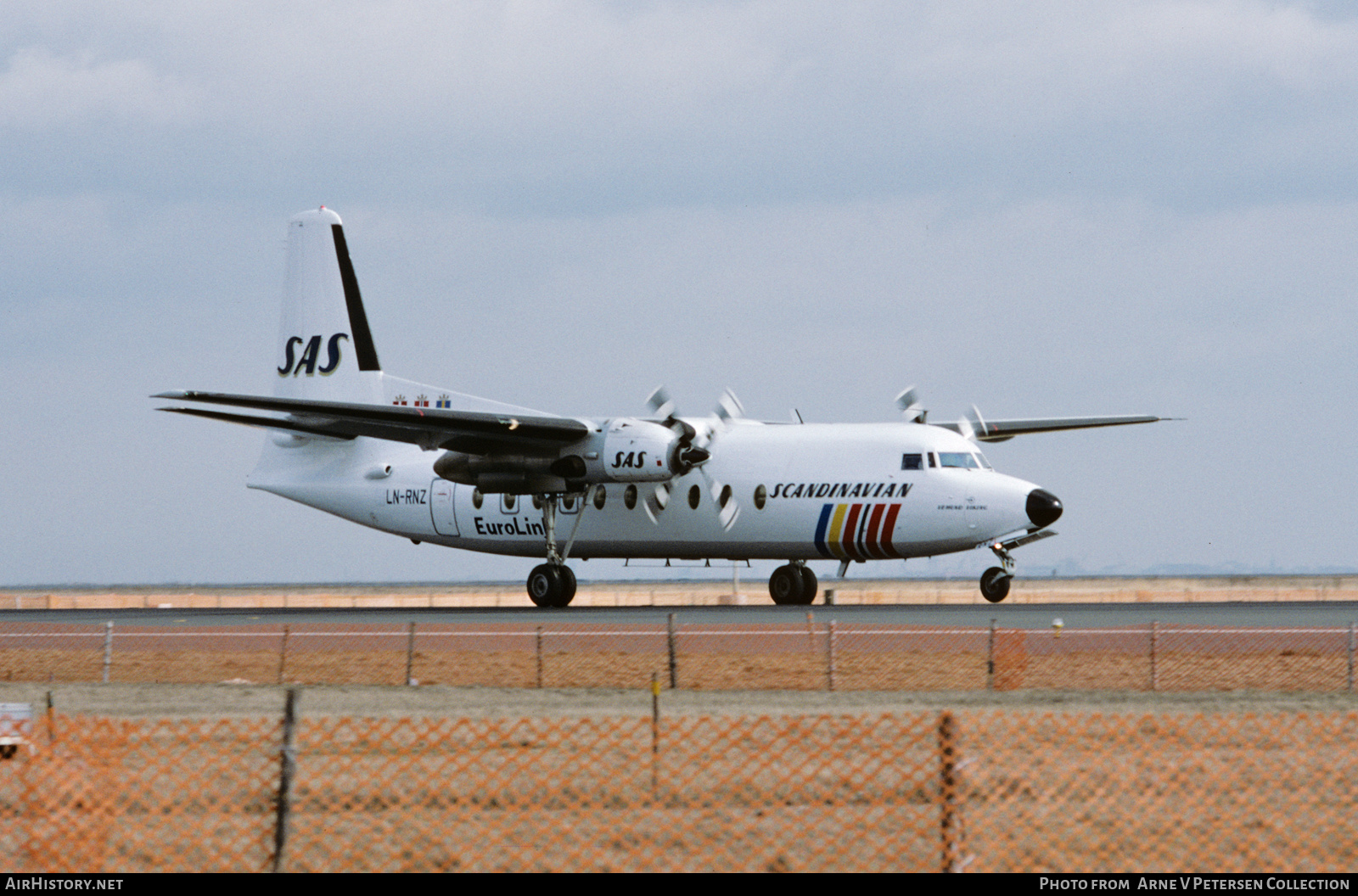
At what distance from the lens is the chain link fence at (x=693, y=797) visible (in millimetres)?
9258

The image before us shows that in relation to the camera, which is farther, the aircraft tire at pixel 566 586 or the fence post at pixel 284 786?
the aircraft tire at pixel 566 586

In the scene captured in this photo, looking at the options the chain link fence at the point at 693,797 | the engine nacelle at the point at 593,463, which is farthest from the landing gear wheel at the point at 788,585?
the chain link fence at the point at 693,797

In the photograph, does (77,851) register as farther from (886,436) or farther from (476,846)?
(886,436)

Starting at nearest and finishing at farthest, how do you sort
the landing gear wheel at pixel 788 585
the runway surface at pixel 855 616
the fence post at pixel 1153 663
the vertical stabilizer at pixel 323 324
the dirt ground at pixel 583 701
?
the dirt ground at pixel 583 701 < the fence post at pixel 1153 663 < the runway surface at pixel 855 616 < the landing gear wheel at pixel 788 585 < the vertical stabilizer at pixel 323 324

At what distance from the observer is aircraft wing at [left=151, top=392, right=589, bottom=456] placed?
33.4m

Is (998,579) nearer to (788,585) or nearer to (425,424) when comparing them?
(788,585)

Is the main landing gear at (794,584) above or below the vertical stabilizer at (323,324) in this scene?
below

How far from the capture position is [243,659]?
24359 mm

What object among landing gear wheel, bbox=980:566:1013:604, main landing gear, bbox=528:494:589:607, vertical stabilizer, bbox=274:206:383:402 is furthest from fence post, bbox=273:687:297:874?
vertical stabilizer, bbox=274:206:383:402

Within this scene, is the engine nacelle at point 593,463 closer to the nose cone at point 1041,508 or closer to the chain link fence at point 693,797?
the nose cone at point 1041,508

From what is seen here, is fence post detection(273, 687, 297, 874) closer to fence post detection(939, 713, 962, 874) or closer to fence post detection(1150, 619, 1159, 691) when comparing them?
fence post detection(939, 713, 962, 874)

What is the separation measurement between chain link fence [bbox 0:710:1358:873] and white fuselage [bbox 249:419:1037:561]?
641 inches

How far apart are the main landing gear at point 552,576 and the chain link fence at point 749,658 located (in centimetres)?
960
